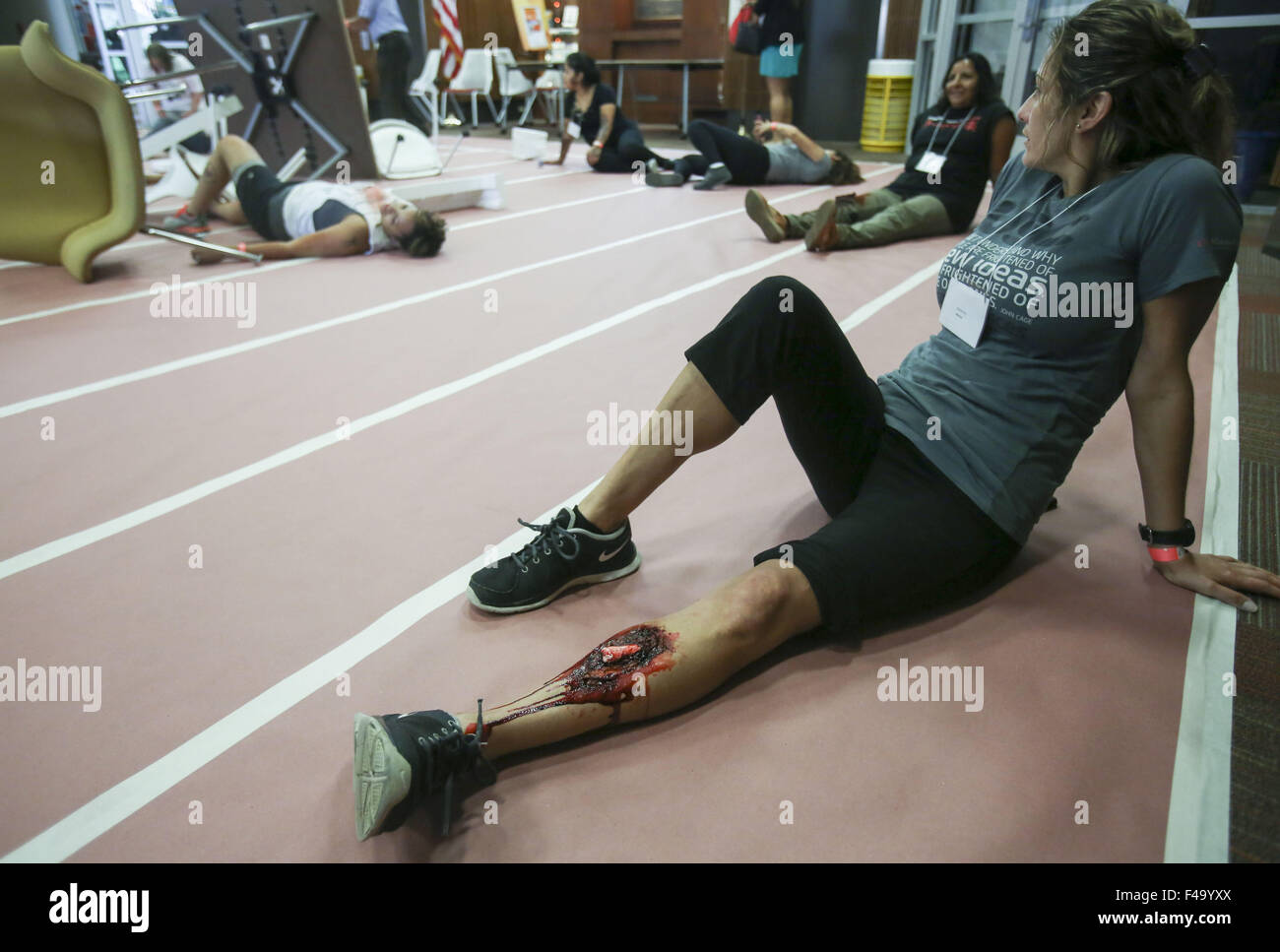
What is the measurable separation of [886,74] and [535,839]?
8262 mm

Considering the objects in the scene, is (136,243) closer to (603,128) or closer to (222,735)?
(603,128)

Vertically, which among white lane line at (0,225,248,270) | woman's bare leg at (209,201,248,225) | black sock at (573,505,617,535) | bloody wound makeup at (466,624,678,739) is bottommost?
bloody wound makeup at (466,624,678,739)

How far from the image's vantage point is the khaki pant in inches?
161

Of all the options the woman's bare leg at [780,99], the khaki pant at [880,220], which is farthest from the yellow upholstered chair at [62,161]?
the woman's bare leg at [780,99]

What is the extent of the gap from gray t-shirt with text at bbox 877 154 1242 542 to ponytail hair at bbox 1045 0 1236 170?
2.1 inches

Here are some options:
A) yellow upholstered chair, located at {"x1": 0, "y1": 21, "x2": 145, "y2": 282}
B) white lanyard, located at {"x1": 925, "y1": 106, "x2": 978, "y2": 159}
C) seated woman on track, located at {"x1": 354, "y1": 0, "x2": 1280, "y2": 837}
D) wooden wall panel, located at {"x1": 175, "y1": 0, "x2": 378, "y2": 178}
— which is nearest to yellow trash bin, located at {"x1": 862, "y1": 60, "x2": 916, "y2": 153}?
white lanyard, located at {"x1": 925, "y1": 106, "x2": 978, "y2": 159}

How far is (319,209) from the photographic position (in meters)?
4.01

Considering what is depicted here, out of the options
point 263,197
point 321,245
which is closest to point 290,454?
point 321,245

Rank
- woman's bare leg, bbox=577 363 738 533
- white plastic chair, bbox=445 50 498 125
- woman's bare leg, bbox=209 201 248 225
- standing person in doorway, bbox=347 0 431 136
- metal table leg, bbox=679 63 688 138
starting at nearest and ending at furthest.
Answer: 1. woman's bare leg, bbox=577 363 738 533
2. woman's bare leg, bbox=209 201 248 225
3. standing person in doorway, bbox=347 0 431 136
4. white plastic chair, bbox=445 50 498 125
5. metal table leg, bbox=679 63 688 138

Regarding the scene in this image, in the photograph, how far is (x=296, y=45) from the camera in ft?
15.9

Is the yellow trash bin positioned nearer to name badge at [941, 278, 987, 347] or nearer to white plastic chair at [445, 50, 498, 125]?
white plastic chair at [445, 50, 498, 125]

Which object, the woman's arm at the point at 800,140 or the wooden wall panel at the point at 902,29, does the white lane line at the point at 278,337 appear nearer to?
the woman's arm at the point at 800,140
